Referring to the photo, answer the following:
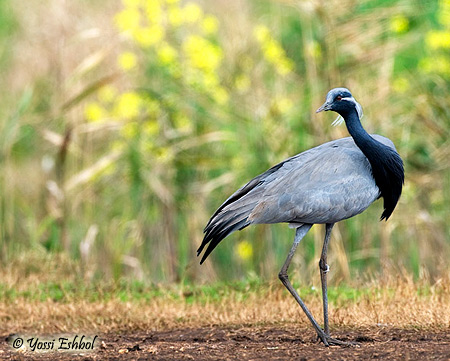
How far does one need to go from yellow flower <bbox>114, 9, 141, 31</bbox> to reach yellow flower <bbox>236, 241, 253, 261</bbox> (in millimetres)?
2732

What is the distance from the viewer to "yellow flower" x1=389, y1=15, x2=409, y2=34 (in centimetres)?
879

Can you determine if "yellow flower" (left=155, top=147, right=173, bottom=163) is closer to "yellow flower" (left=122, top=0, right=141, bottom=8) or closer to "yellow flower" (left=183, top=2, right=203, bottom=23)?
"yellow flower" (left=183, top=2, right=203, bottom=23)

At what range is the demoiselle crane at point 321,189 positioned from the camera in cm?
522

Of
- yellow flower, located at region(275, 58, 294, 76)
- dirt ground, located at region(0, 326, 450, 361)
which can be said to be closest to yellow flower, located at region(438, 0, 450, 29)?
yellow flower, located at region(275, 58, 294, 76)

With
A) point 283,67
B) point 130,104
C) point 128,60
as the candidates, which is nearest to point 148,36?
point 128,60

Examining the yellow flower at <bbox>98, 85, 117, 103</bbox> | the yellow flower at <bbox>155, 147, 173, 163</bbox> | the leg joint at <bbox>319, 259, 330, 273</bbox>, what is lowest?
the leg joint at <bbox>319, 259, 330, 273</bbox>

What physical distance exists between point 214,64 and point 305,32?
1.15 m

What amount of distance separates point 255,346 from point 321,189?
3.69 feet

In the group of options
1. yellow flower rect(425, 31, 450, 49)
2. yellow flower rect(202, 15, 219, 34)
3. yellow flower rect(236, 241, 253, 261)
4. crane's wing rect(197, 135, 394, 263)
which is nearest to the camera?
crane's wing rect(197, 135, 394, 263)

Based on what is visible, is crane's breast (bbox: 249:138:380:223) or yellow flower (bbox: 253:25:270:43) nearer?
crane's breast (bbox: 249:138:380:223)

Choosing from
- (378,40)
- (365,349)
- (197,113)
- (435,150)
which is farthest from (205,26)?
(365,349)

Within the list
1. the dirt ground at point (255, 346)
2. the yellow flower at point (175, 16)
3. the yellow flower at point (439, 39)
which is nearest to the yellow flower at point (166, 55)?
the yellow flower at point (175, 16)

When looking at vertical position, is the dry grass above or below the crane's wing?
below

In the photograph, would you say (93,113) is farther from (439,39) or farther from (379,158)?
(379,158)
